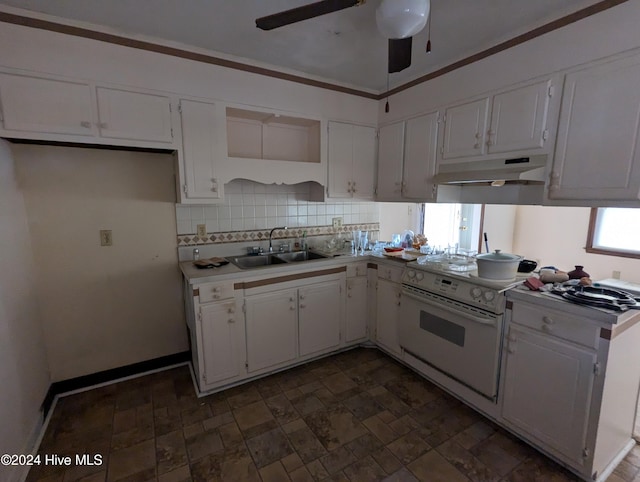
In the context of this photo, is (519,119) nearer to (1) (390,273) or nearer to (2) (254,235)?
(1) (390,273)

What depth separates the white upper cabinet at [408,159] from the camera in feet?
8.43

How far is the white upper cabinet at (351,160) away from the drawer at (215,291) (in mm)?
1294

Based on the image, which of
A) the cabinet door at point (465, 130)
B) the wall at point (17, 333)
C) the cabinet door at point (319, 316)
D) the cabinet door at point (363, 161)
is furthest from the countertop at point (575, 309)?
the wall at point (17, 333)

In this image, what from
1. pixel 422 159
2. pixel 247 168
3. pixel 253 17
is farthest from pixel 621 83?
pixel 247 168

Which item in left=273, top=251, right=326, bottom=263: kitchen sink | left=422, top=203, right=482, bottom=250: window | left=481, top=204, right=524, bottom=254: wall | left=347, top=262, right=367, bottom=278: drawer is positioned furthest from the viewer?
left=481, top=204, right=524, bottom=254: wall

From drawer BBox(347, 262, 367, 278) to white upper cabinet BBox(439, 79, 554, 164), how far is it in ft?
3.77

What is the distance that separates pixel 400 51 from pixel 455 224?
124 inches

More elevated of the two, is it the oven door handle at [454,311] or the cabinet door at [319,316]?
the oven door handle at [454,311]

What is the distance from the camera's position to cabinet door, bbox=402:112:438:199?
2547 mm

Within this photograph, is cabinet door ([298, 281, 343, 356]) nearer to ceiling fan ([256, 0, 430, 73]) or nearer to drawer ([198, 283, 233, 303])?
drawer ([198, 283, 233, 303])

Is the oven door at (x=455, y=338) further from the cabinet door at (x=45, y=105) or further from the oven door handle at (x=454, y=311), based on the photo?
the cabinet door at (x=45, y=105)

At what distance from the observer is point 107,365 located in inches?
96.3

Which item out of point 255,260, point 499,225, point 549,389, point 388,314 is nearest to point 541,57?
point 549,389

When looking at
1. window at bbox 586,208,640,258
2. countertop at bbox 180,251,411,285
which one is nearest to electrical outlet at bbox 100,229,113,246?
countertop at bbox 180,251,411,285
